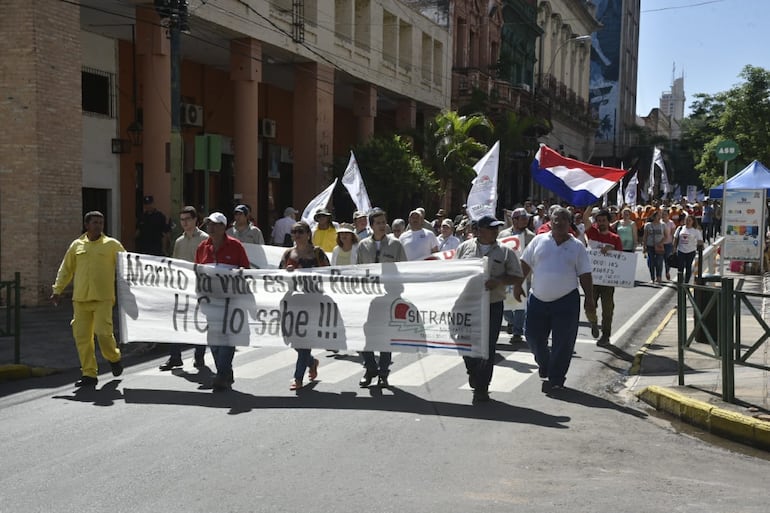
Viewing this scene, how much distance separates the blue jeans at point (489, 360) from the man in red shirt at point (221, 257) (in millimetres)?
2436

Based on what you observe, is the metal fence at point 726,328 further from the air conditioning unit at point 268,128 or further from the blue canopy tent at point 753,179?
the air conditioning unit at point 268,128

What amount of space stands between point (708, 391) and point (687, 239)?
36.5 ft

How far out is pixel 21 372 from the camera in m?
9.23

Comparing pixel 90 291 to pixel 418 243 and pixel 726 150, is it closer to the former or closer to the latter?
pixel 418 243

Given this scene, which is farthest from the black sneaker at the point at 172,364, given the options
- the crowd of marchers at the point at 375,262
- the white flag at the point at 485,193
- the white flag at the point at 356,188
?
the white flag at the point at 356,188

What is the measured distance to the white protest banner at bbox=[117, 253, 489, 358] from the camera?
8.06 m

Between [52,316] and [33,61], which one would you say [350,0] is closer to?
[33,61]

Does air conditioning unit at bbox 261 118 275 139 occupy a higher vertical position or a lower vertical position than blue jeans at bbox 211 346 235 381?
higher

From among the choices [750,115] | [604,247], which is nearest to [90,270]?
[604,247]

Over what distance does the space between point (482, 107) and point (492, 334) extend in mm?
30638

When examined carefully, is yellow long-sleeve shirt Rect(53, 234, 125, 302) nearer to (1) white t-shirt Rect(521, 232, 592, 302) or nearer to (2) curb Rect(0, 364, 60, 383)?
(2) curb Rect(0, 364, 60, 383)

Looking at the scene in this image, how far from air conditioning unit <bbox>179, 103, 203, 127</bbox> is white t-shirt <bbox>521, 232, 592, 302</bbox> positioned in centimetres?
1756

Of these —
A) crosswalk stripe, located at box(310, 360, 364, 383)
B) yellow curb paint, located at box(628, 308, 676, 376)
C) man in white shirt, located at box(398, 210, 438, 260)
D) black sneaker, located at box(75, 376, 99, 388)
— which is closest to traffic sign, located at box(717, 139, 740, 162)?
yellow curb paint, located at box(628, 308, 676, 376)

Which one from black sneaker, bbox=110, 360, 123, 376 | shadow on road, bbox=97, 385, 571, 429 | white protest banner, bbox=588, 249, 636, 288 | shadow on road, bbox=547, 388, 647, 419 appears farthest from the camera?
white protest banner, bbox=588, 249, 636, 288
